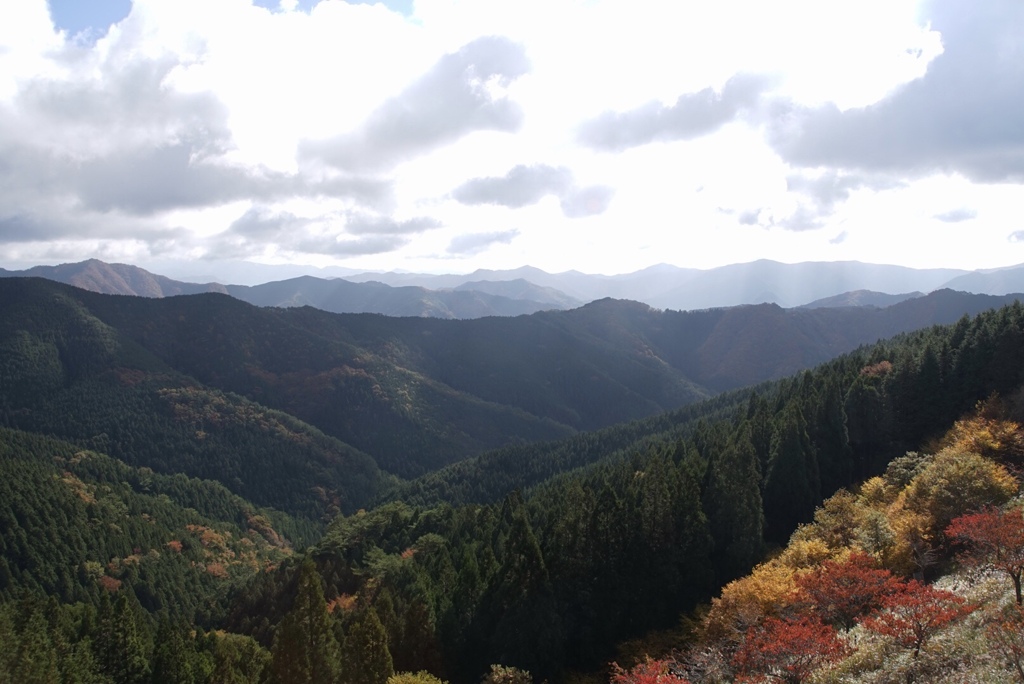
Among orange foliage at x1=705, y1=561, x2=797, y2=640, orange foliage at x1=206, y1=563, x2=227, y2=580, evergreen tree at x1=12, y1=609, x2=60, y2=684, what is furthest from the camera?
orange foliage at x1=206, y1=563, x2=227, y2=580

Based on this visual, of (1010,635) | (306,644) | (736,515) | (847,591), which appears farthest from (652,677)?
(736,515)

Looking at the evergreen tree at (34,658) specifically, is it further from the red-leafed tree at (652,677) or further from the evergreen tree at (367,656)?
the red-leafed tree at (652,677)

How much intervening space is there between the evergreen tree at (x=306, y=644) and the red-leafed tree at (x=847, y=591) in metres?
36.4

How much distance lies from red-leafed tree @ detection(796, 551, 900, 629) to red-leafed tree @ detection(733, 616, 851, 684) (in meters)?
3.45

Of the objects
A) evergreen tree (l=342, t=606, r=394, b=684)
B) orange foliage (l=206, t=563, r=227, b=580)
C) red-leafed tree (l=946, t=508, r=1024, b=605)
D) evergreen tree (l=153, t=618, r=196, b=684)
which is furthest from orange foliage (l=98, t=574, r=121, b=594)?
red-leafed tree (l=946, t=508, r=1024, b=605)

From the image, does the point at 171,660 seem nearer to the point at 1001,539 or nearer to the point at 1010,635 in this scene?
the point at 1010,635

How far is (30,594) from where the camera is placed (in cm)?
5484

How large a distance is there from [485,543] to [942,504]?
4798 cm

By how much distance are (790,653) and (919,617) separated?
21.5 ft

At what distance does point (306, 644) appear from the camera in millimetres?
46719

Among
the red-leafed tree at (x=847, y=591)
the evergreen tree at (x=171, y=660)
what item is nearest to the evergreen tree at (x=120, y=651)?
the evergreen tree at (x=171, y=660)

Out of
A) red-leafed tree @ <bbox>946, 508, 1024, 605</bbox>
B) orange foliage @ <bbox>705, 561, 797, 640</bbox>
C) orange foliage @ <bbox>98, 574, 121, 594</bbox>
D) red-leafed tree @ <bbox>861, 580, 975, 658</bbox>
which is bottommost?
orange foliage @ <bbox>98, 574, 121, 594</bbox>

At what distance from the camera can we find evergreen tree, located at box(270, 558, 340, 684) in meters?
46.4

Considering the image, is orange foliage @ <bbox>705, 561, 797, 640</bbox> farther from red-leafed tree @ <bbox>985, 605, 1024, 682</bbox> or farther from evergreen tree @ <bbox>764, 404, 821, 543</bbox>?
evergreen tree @ <bbox>764, 404, 821, 543</bbox>
